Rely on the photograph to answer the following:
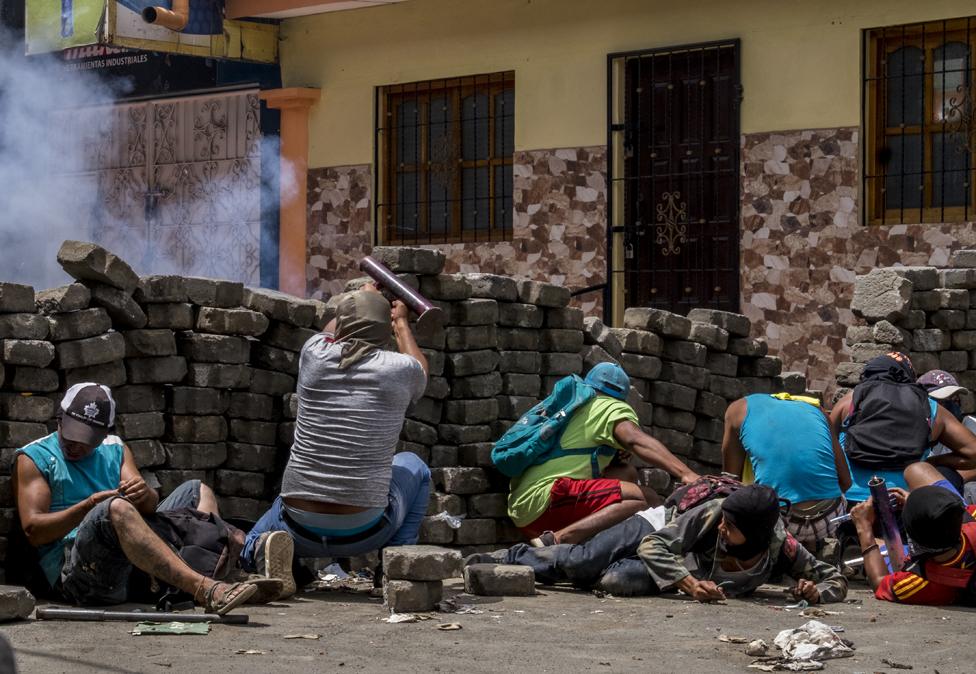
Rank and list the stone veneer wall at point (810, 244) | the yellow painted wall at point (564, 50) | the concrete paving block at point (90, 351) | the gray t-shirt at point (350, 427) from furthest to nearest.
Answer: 1. the yellow painted wall at point (564, 50)
2. the stone veneer wall at point (810, 244)
3. the concrete paving block at point (90, 351)
4. the gray t-shirt at point (350, 427)

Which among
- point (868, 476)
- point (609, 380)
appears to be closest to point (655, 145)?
point (609, 380)

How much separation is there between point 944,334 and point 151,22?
7667 mm

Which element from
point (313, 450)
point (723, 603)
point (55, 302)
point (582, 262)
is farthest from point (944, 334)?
point (55, 302)

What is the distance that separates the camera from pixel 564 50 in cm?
1416

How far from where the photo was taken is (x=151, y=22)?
14.6 meters

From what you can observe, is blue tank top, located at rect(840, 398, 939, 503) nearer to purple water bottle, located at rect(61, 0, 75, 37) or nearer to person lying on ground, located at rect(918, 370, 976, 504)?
person lying on ground, located at rect(918, 370, 976, 504)

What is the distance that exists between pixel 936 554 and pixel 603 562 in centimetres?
162

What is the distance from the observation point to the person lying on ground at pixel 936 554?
718 centimetres

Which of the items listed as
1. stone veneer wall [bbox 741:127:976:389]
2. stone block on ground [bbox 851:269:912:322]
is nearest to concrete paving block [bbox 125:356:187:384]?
stone block on ground [bbox 851:269:912:322]

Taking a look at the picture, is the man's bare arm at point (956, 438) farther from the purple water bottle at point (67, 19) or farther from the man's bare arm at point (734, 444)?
the purple water bottle at point (67, 19)

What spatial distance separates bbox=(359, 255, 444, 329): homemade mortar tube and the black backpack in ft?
8.17

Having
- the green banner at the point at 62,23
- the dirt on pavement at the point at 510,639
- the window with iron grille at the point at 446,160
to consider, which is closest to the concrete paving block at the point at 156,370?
the dirt on pavement at the point at 510,639

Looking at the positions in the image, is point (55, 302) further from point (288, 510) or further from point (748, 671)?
point (748, 671)

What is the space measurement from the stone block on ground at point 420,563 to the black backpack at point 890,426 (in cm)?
297
